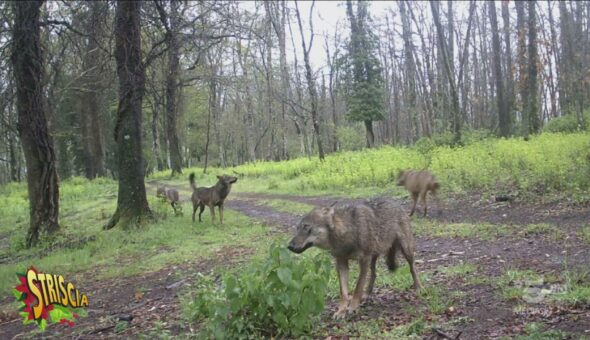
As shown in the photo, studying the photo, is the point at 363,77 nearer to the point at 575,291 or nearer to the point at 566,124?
the point at 566,124

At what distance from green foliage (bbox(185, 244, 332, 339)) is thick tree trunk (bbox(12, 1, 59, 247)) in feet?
32.4

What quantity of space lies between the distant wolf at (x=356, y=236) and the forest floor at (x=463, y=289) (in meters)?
0.38

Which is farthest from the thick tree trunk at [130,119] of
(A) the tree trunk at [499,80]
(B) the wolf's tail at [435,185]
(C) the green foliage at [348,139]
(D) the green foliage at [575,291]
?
(C) the green foliage at [348,139]

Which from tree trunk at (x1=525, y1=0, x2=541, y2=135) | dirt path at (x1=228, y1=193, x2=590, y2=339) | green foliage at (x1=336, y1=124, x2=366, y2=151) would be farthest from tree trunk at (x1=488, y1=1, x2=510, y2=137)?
green foliage at (x1=336, y1=124, x2=366, y2=151)

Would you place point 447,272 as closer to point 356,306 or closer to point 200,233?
point 356,306

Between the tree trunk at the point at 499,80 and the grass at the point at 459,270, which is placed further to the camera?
the tree trunk at the point at 499,80

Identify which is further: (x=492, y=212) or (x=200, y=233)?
(x=200, y=233)

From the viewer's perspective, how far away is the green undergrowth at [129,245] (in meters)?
9.43

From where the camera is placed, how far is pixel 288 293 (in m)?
4.42

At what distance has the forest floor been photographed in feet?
14.7

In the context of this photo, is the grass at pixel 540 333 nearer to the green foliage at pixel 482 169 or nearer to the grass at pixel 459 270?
the grass at pixel 459 270

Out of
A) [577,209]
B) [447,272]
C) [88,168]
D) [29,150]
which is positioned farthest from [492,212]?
[88,168]

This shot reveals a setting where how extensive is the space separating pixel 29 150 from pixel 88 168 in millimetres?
26087

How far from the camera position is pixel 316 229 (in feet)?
16.1
